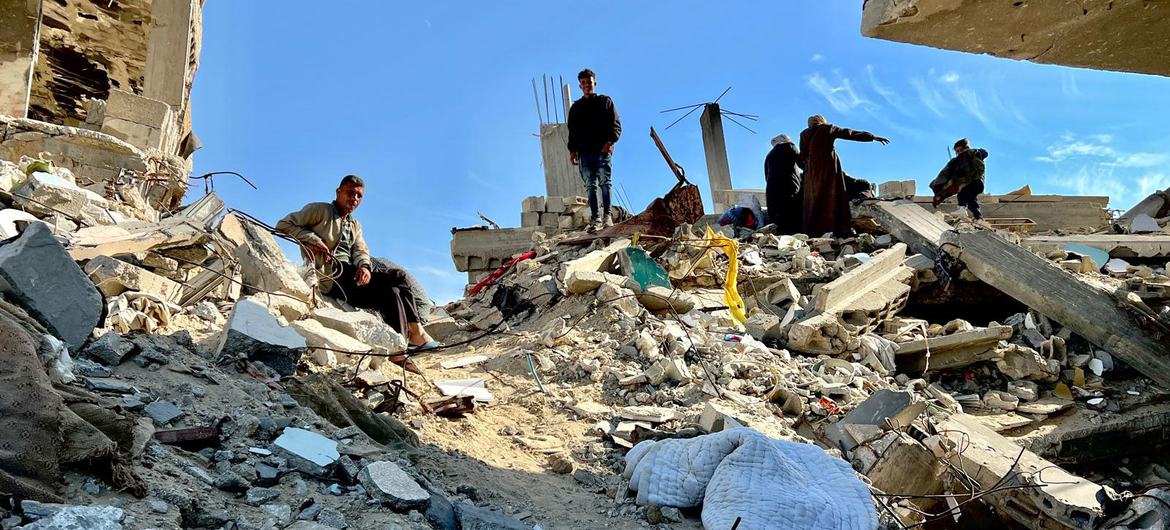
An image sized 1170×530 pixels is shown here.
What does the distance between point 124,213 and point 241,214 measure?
3.48 feet

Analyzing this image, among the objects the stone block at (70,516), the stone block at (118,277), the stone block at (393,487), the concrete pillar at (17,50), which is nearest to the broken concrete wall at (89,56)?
the concrete pillar at (17,50)

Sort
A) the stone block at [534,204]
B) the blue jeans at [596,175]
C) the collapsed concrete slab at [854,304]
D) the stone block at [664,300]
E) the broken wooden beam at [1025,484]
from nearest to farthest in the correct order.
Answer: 1. the broken wooden beam at [1025,484]
2. the collapsed concrete slab at [854,304]
3. the stone block at [664,300]
4. the blue jeans at [596,175]
5. the stone block at [534,204]

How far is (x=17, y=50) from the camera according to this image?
8.12 m

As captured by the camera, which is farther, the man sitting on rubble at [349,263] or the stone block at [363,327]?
the man sitting on rubble at [349,263]

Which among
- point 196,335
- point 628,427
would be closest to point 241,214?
point 196,335

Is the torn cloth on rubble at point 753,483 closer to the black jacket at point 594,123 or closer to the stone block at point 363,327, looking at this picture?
the stone block at point 363,327

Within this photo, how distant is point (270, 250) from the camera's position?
5094mm

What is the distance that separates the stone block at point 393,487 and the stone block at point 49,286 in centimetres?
138

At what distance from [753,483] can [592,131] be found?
576 centimetres

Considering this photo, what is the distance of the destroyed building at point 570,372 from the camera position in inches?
92.4

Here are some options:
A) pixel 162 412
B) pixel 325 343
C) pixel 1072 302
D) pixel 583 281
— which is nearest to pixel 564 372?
pixel 583 281

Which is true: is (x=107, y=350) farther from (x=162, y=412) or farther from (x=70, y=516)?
(x=70, y=516)

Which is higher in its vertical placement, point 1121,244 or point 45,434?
point 1121,244

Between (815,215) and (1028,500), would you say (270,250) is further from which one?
(815,215)
